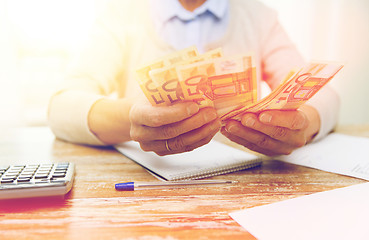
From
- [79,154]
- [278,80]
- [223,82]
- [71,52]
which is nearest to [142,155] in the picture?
[79,154]

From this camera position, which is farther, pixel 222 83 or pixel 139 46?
pixel 139 46

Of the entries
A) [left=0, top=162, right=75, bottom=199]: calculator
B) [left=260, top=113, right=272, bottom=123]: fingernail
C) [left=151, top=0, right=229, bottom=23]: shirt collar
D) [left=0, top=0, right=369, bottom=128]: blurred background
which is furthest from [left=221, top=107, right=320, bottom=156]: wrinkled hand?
[left=0, top=0, right=369, bottom=128]: blurred background

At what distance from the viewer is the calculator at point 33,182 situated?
0.40 meters

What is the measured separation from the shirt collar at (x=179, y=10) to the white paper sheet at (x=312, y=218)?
0.81 metres

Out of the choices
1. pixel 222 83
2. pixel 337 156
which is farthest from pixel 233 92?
pixel 337 156

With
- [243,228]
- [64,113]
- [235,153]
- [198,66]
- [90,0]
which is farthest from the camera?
[90,0]

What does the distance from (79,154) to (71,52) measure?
5.94ft

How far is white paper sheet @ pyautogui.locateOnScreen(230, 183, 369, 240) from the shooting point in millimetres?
327

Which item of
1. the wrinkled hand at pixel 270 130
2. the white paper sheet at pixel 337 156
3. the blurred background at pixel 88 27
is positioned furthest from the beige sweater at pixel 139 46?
the blurred background at pixel 88 27

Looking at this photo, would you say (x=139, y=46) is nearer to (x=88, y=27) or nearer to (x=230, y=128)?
(x=230, y=128)

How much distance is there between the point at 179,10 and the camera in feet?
3.56

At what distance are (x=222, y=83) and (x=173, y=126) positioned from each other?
0.11 metres

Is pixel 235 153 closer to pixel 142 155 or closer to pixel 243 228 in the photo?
pixel 142 155

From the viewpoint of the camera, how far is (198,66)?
476 millimetres
